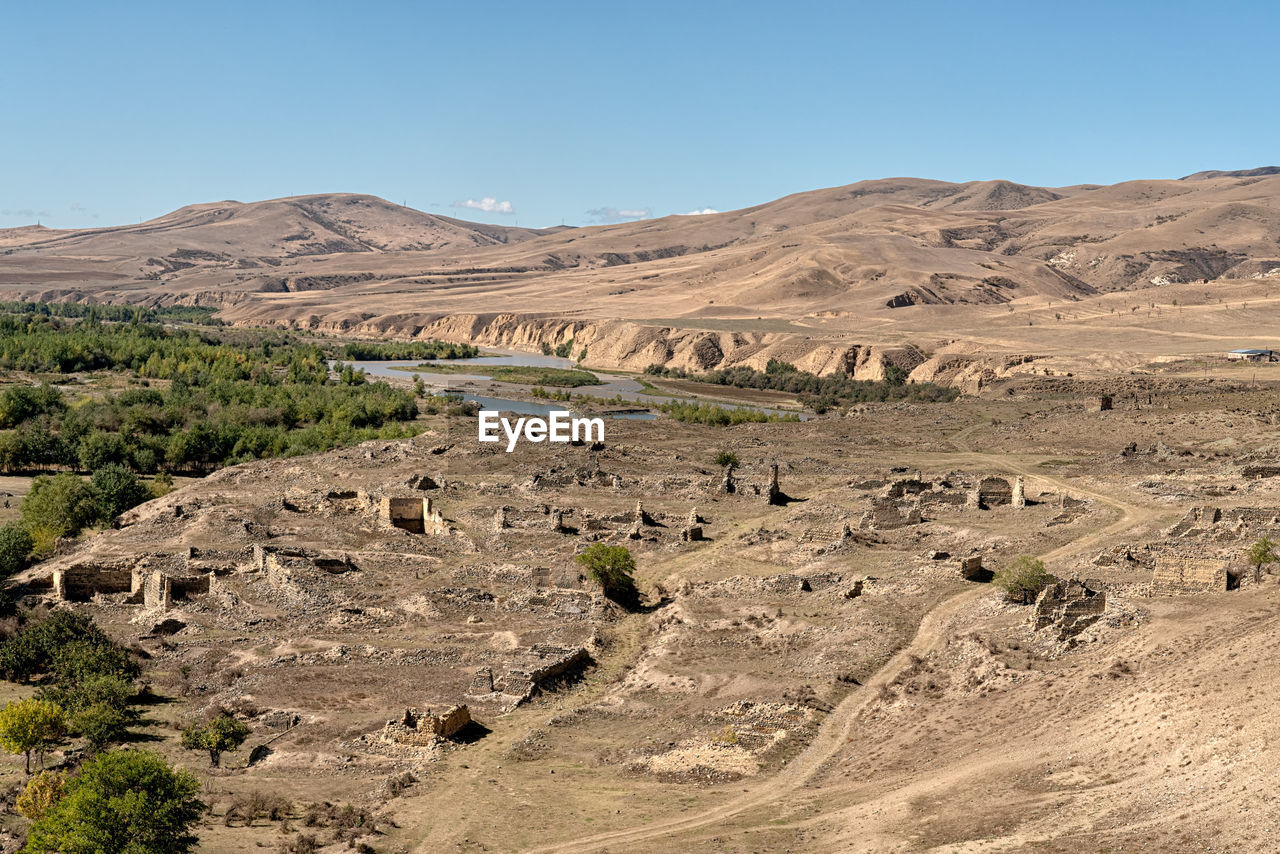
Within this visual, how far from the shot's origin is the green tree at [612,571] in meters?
46.4

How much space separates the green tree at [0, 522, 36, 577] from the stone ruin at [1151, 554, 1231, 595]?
42617 millimetres

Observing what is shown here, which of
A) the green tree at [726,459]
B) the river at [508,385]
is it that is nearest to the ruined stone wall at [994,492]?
the green tree at [726,459]

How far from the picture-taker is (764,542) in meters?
54.2

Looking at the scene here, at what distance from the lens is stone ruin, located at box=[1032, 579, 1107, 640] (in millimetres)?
36406

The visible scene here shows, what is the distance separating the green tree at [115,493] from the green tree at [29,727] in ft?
107

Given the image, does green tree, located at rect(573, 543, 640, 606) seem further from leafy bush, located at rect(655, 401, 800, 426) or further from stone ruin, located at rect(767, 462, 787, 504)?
leafy bush, located at rect(655, 401, 800, 426)

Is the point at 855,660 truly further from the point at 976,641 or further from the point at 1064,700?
the point at 1064,700

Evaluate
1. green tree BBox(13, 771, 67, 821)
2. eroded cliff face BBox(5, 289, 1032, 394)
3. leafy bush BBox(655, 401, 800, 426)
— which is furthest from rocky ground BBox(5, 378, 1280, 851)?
eroded cliff face BBox(5, 289, 1032, 394)

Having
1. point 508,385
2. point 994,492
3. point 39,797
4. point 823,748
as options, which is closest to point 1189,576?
point 823,748

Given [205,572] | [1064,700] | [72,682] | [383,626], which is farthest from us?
[205,572]

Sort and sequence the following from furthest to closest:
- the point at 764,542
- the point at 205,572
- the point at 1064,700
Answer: the point at 764,542 → the point at 205,572 → the point at 1064,700

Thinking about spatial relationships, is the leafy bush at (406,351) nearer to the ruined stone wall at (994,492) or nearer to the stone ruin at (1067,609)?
the ruined stone wall at (994,492)

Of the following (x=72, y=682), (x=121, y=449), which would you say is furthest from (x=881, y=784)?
(x=121, y=449)

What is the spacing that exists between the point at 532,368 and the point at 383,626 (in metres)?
119
